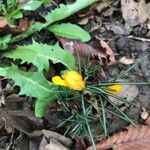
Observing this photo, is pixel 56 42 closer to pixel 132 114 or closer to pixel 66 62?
pixel 66 62

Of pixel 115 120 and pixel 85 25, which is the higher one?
pixel 85 25

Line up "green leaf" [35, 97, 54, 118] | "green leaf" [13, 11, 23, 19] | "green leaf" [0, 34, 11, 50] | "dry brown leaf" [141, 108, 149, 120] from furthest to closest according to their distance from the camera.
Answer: "green leaf" [13, 11, 23, 19] < "green leaf" [0, 34, 11, 50] < "dry brown leaf" [141, 108, 149, 120] < "green leaf" [35, 97, 54, 118]

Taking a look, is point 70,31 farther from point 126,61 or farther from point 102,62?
point 126,61

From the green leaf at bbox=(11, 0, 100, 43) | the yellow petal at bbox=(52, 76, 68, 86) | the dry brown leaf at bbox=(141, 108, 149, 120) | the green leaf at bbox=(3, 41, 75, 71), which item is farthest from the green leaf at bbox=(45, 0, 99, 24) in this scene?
the dry brown leaf at bbox=(141, 108, 149, 120)

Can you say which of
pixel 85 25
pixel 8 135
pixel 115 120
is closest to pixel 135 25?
pixel 85 25

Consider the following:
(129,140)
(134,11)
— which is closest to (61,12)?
(134,11)

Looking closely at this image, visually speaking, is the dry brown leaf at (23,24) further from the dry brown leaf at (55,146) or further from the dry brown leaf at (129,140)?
the dry brown leaf at (129,140)

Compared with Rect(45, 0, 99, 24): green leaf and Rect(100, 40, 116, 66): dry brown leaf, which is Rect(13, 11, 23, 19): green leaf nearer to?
Rect(45, 0, 99, 24): green leaf
